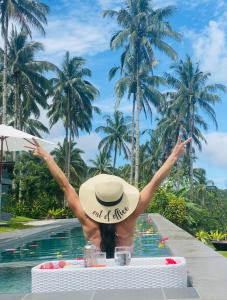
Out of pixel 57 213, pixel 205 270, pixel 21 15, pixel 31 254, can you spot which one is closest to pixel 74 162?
pixel 57 213

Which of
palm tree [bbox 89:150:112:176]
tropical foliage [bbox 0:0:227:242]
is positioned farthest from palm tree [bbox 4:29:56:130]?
palm tree [bbox 89:150:112:176]

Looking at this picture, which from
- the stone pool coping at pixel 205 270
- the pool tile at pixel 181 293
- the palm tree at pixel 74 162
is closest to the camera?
the pool tile at pixel 181 293

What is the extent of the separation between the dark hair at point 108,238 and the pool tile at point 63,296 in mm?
849

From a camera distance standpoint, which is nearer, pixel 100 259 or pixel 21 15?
pixel 100 259

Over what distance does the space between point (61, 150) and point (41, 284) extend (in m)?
47.8

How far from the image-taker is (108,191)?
15.4ft

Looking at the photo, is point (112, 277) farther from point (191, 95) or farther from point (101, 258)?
point (191, 95)

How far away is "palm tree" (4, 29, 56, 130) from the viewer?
35.9 metres

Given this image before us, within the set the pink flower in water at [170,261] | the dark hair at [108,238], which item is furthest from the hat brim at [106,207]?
the pink flower in water at [170,261]

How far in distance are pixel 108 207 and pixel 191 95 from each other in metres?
39.5

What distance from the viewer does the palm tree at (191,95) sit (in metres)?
43.5

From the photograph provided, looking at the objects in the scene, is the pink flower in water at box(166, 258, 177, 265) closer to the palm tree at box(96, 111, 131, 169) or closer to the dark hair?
the dark hair

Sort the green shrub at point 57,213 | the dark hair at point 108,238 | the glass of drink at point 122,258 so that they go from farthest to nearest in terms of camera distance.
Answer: the green shrub at point 57,213, the dark hair at point 108,238, the glass of drink at point 122,258

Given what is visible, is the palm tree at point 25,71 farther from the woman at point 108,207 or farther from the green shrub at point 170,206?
the woman at point 108,207
